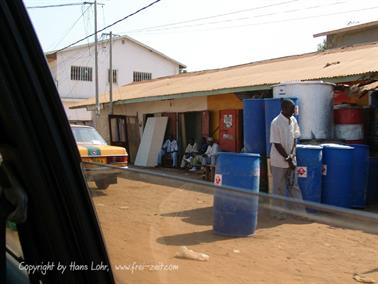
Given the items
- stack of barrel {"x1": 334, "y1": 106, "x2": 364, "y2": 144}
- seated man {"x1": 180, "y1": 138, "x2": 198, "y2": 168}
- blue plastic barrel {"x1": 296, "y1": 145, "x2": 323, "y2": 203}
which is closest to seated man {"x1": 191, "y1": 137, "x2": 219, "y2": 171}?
seated man {"x1": 180, "y1": 138, "x2": 198, "y2": 168}

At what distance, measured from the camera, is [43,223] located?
1.35 meters

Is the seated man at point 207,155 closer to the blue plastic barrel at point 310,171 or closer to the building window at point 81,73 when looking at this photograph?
the blue plastic barrel at point 310,171

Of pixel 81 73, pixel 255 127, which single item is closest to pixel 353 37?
pixel 255 127

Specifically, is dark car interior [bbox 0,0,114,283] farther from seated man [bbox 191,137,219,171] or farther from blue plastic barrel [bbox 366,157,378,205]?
seated man [bbox 191,137,219,171]

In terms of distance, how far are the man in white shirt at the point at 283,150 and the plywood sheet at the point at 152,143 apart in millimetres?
11456

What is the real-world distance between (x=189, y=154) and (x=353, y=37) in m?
12.7

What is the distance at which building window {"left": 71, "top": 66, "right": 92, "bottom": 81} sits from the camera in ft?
126

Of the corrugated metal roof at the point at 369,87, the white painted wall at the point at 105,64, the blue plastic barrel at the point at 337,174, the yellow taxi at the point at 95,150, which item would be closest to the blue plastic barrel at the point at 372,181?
the blue plastic barrel at the point at 337,174

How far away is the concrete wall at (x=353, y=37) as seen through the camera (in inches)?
930

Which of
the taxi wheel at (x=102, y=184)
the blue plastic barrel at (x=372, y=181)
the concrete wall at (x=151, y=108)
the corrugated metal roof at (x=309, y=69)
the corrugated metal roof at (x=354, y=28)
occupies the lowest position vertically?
the blue plastic barrel at (x=372, y=181)

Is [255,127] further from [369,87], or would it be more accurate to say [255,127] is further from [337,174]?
[369,87]

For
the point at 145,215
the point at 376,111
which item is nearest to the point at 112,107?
the point at 376,111

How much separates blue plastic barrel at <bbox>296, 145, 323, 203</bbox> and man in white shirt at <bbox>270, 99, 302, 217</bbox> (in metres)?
0.43

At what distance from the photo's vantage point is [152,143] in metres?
18.8
